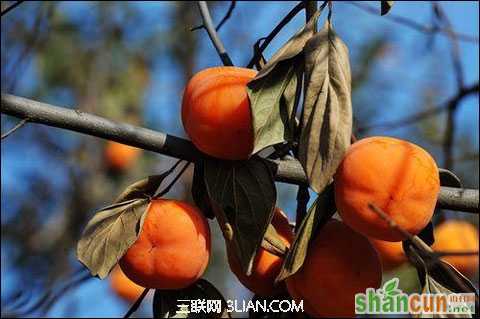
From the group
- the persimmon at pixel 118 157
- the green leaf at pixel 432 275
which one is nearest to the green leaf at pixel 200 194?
the green leaf at pixel 432 275

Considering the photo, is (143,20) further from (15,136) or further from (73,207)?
(73,207)

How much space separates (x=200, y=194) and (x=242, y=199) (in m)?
0.11

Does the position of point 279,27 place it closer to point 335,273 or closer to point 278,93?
point 278,93

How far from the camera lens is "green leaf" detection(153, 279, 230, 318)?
1245 millimetres

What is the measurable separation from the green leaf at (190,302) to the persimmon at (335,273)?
7.0 inches

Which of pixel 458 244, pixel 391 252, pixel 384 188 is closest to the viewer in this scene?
pixel 384 188

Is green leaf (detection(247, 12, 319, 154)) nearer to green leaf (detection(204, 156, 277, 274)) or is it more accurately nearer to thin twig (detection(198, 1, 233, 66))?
green leaf (detection(204, 156, 277, 274))

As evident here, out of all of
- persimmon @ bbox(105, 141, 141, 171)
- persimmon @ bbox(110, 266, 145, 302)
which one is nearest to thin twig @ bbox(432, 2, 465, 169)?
persimmon @ bbox(110, 266, 145, 302)

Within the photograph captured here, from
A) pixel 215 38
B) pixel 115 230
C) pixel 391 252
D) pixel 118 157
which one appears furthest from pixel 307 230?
pixel 118 157

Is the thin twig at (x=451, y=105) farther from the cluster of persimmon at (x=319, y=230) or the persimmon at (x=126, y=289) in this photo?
the persimmon at (x=126, y=289)

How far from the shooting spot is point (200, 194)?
4.07ft

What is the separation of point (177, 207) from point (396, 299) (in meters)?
0.33

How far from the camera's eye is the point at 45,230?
14.0 ft

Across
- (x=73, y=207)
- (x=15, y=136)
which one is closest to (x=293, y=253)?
(x=73, y=207)
